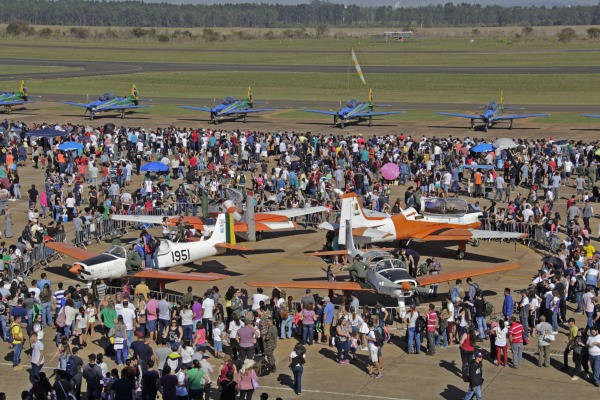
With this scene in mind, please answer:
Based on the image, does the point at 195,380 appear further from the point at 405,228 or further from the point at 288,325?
the point at 405,228

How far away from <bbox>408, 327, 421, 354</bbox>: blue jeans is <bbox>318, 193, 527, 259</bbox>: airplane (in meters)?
7.55

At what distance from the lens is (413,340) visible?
834 inches

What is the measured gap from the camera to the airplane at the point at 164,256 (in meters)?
25.0

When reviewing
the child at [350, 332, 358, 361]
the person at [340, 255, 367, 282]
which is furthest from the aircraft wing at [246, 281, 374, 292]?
the child at [350, 332, 358, 361]

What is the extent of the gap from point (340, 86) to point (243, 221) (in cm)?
5693

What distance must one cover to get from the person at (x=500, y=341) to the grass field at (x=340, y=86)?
5100cm

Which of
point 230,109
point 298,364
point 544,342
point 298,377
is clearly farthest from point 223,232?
point 230,109

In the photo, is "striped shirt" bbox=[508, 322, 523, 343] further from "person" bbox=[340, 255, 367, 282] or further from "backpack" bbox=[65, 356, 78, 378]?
"backpack" bbox=[65, 356, 78, 378]

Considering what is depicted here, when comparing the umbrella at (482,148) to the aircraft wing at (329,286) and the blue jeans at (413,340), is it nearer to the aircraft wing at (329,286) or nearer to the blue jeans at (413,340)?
the aircraft wing at (329,286)

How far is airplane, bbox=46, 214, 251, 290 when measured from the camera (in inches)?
982

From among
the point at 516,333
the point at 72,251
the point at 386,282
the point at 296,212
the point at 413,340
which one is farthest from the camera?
the point at 296,212

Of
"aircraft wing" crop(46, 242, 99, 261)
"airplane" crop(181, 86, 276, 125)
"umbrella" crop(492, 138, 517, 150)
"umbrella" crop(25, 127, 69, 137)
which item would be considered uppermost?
"umbrella" crop(492, 138, 517, 150)

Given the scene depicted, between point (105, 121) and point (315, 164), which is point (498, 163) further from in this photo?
point (105, 121)

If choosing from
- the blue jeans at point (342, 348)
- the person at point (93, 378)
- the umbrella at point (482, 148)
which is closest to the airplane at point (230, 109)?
the umbrella at point (482, 148)
